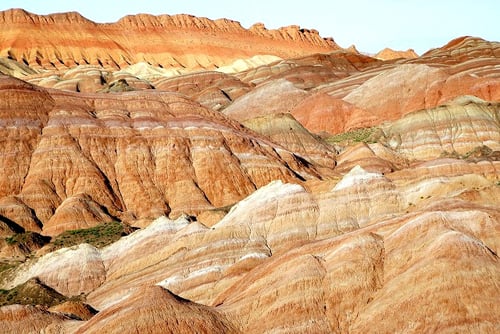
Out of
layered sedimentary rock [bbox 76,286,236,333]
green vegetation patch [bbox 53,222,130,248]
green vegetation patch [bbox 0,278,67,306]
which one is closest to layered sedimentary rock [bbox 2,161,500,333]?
layered sedimentary rock [bbox 76,286,236,333]

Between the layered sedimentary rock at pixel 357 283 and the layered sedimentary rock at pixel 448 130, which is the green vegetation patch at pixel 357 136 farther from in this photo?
the layered sedimentary rock at pixel 357 283

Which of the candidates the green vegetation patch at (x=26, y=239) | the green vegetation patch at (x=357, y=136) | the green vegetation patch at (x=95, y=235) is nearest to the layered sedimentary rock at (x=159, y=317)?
the green vegetation patch at (x=95, y=235)

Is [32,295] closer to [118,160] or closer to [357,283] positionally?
[357,283]

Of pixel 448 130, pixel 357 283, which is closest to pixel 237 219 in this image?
pixel 357 283

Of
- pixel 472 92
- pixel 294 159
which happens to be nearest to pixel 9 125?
pixel 294 159

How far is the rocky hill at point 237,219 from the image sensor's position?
4266cm

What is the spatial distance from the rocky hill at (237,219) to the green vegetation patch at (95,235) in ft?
1.30

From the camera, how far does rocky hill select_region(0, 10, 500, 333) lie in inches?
1679

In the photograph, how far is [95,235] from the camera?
87375 millimetres

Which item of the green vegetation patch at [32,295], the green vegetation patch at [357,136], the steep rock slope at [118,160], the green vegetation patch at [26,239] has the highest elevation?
the steep rock slope at [118,160]

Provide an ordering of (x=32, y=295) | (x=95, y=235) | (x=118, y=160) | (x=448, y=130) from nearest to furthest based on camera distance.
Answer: (x=32, y=295), (x=95, y=235), (x=118, y=160), (x=448, y=130)

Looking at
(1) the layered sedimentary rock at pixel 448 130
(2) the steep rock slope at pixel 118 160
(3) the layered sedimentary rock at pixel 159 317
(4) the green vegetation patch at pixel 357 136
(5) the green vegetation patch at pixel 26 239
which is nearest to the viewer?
(3) the layered sedimentary rock at pixel 159 317

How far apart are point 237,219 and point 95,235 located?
20930 mm

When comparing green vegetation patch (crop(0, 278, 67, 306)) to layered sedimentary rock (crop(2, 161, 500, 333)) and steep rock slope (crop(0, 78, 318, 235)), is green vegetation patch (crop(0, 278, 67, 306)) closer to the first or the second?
layered sedimentary rock (crop(2, 161, 500, 333))
